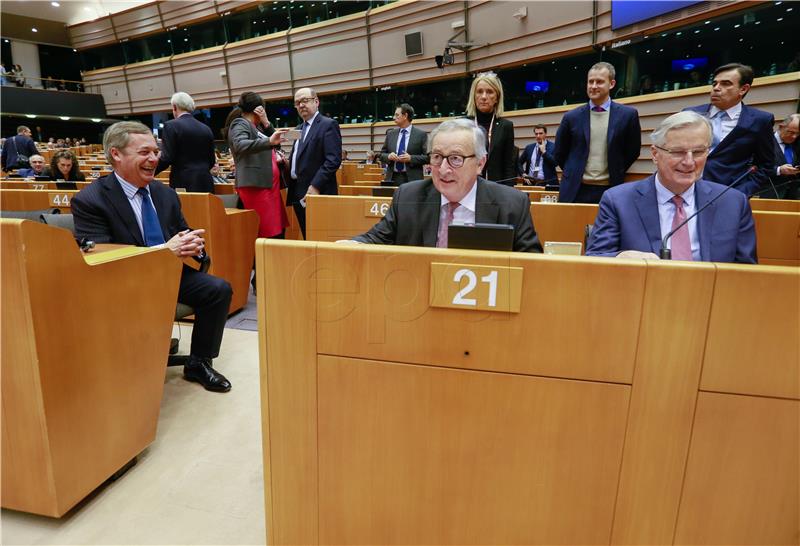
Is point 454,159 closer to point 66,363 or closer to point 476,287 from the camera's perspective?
point 476,287

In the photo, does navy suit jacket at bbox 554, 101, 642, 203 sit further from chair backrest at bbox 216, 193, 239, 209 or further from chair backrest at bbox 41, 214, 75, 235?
chair backrest at bbox 41, 214, 75, 235

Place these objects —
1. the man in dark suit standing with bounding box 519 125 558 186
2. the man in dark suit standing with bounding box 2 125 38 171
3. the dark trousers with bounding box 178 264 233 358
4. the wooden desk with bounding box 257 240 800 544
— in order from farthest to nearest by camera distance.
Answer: the man in dark suit standing with bounding box 2 125 38 171 → the man in dark suit standing with bounding box 519 125 558 186 → the dark trousers with bounding box 178 264 233 358 → the wooden desk with bounding box 257 240 800 544

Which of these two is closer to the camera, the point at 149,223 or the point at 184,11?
the point at 149,223

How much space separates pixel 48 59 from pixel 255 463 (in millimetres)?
24320

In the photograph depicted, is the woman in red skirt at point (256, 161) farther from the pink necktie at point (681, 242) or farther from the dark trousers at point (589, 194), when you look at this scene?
the pink necktie at point (681, 242)

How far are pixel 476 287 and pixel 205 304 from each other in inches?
67.6

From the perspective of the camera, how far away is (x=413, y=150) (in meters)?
4.41

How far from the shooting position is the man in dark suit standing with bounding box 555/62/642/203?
2.71m

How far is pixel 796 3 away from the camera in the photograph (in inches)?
207

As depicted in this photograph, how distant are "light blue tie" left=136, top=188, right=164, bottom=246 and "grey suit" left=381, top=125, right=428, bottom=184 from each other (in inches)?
88.1

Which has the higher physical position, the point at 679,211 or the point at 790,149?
the point at 790,149

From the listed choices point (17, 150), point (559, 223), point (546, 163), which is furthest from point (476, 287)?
point (17, 150)

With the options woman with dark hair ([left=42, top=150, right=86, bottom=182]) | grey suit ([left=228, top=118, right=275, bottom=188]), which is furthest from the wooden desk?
woman with dark hair ([left=42, top=150, right=86, bottom=182])

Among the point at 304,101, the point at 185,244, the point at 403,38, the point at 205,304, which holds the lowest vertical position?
the point at 205,304
